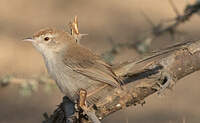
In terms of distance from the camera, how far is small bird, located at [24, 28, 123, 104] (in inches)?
220

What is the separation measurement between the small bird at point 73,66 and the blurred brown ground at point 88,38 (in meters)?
2.47

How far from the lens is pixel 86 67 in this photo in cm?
581

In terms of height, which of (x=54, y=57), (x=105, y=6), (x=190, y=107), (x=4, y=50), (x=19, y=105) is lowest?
(x=54, y=57)

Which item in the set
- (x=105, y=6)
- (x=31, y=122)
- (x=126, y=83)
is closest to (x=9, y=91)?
(x=31, y=122)

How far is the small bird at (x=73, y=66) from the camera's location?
18.4ft

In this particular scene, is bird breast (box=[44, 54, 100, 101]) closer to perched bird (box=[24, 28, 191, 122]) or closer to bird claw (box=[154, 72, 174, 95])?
perched bird (box=[24, 28, 191, 122])

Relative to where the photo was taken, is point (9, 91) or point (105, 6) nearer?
point (9, 91)

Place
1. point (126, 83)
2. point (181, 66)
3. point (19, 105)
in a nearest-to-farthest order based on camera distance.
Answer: point (181, 66) < point (126, 83) < point (19, 105)

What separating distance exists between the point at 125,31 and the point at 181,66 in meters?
7.82

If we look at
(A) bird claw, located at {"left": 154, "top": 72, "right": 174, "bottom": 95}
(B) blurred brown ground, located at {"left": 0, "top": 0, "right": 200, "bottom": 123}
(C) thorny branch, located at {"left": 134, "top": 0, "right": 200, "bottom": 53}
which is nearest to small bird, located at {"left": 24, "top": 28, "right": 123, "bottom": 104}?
(A) bird claw, located at {"left": 154, "top": 72, "right": 174, "bottom": 95}

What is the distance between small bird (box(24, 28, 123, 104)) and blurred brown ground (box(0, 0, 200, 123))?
2.47 meters

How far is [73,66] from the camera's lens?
Answer: 5.82 metres

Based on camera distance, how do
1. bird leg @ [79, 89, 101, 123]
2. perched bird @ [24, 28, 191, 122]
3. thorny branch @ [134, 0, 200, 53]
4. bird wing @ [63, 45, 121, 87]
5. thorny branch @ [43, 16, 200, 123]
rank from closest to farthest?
1. bird leg @ [79, 89, 101, 123]
2. thorny branch @ [43, 16, 200, 123]
3. perched bird @ [24, 28, 191, 122]
4. bird wing @ [63, 45, 121, 87]
5. thorny branch @ [134, 0, 200, 53]

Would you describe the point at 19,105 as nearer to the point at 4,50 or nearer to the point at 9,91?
the point at 9,91
